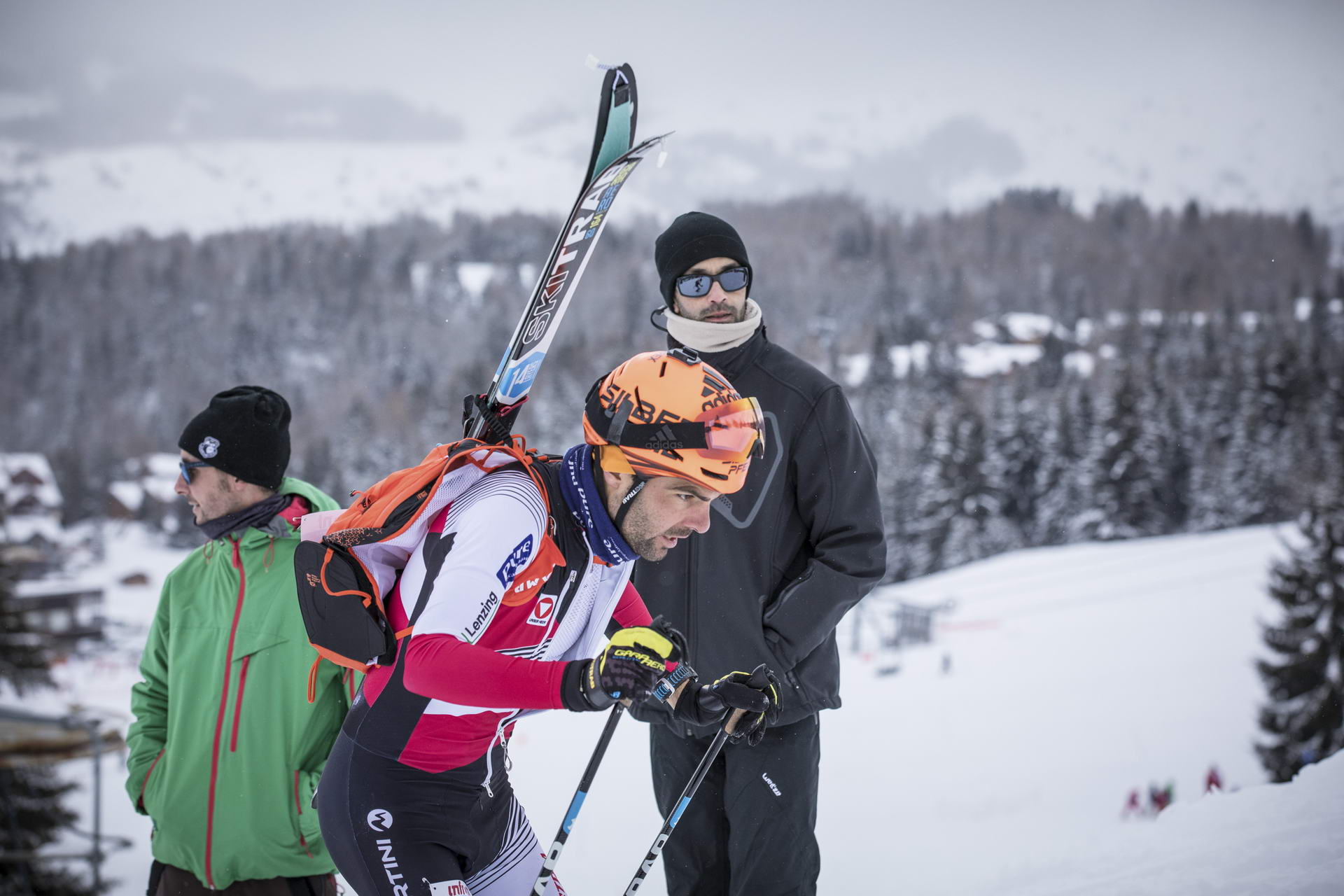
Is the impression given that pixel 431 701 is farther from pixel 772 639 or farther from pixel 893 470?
pixel 893 470

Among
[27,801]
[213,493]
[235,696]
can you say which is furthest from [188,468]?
[27,801]

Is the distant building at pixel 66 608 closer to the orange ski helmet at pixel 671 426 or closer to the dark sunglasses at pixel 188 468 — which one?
the dark sunglasses at pixel 188 468

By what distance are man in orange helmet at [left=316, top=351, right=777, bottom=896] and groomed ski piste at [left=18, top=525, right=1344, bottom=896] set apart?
1049 millimetres

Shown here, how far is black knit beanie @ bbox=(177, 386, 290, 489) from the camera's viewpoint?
2742mm

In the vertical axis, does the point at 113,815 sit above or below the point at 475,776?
below

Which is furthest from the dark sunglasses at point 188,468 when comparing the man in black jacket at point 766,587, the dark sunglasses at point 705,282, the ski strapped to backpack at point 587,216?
the dark sunglasses at point 705,282

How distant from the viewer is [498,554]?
1.76 m

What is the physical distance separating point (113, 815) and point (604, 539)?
18.8 metres

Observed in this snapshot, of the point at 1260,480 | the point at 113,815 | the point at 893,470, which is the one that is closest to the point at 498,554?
the point at 113,815

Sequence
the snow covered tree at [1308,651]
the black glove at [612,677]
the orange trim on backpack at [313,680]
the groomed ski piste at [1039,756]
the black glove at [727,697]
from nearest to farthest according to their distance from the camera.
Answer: the black glove at [612,677], the black glove at [727,697], the orange trim on backpack at [313,680], the groomed ski piste at [1039,756], the snow covered tree at [1308,651]

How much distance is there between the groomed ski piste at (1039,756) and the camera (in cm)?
385

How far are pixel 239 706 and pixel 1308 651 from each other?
25.6m

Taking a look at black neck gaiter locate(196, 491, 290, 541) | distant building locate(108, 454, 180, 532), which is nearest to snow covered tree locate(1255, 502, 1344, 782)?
black neck gaiter locate(196, 491, 290, 541)

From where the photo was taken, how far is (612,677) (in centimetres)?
168
